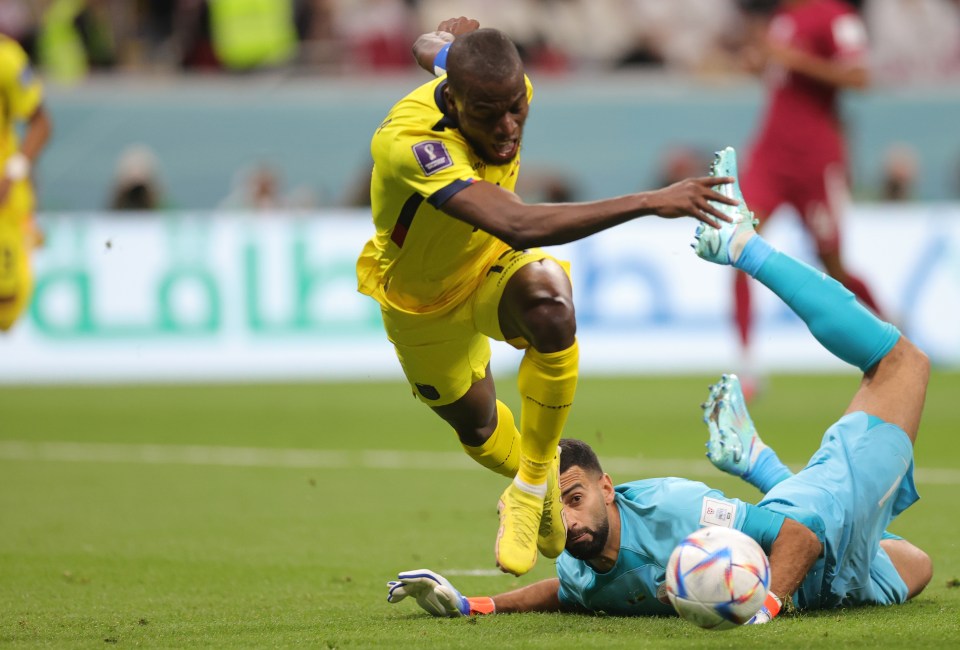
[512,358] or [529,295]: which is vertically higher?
[529,295]

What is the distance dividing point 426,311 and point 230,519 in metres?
2.65

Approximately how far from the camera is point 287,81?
1805cm

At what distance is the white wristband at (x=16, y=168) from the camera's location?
10.6 m

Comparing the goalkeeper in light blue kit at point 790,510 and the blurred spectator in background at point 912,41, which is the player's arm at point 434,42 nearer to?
the goalkeeper in light blue kit at point 790,510

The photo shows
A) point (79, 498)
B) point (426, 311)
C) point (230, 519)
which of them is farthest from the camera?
point (79, 498)

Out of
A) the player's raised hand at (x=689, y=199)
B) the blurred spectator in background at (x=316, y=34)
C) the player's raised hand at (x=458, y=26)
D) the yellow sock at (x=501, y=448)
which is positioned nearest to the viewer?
the player's raised hand at (x=689, y=199)

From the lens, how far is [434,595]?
17.4 feet

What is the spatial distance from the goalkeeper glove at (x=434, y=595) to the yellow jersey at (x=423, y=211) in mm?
1203

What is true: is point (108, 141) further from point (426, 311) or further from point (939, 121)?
point (426, 311)

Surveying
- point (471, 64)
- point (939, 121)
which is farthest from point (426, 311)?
point (939, 121)

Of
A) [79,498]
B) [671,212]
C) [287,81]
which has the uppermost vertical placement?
[671,212]

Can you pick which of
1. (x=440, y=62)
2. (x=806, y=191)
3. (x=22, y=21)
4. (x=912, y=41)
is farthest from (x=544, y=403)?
(x=912, y=41)

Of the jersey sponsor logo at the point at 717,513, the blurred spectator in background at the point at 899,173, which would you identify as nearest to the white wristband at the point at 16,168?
the jersey sponsor logo at the point at 717,513

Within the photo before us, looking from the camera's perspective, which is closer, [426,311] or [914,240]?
[426,311]
